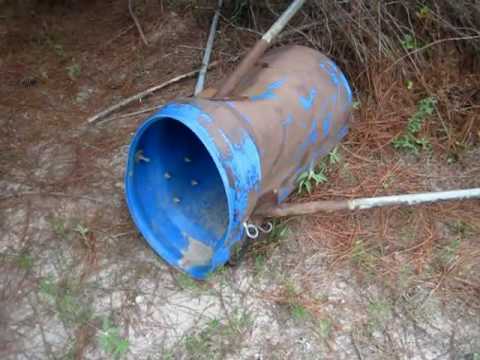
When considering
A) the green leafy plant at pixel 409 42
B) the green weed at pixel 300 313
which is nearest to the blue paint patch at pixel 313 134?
the green weed at pixel 300 313

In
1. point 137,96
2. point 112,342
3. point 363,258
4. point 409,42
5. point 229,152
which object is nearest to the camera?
point 229,152

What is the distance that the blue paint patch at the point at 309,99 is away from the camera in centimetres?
218

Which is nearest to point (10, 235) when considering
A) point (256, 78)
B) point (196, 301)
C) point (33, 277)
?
point (33, 277)

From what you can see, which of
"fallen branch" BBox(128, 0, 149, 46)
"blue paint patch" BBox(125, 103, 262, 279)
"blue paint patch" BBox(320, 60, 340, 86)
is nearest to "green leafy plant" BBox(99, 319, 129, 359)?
"blue paint patch" BBox(125, 103, 262, 279)

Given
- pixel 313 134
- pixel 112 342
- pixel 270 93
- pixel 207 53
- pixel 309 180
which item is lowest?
pixel 112 342

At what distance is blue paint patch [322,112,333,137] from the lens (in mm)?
2328

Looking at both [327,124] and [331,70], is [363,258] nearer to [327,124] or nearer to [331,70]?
[327,124]

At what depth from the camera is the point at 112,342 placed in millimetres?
1952

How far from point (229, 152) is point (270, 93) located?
0.42 m

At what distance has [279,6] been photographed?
317 cm

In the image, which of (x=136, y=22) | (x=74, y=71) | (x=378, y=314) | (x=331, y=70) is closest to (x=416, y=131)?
(x=331, y=70)

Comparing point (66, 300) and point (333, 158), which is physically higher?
point (333, 158)

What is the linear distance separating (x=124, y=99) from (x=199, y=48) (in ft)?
2.13

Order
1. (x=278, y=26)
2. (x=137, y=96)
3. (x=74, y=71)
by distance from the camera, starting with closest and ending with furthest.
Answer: (x=278, y=26), (x=137, y=96), (x=74, y=71)
